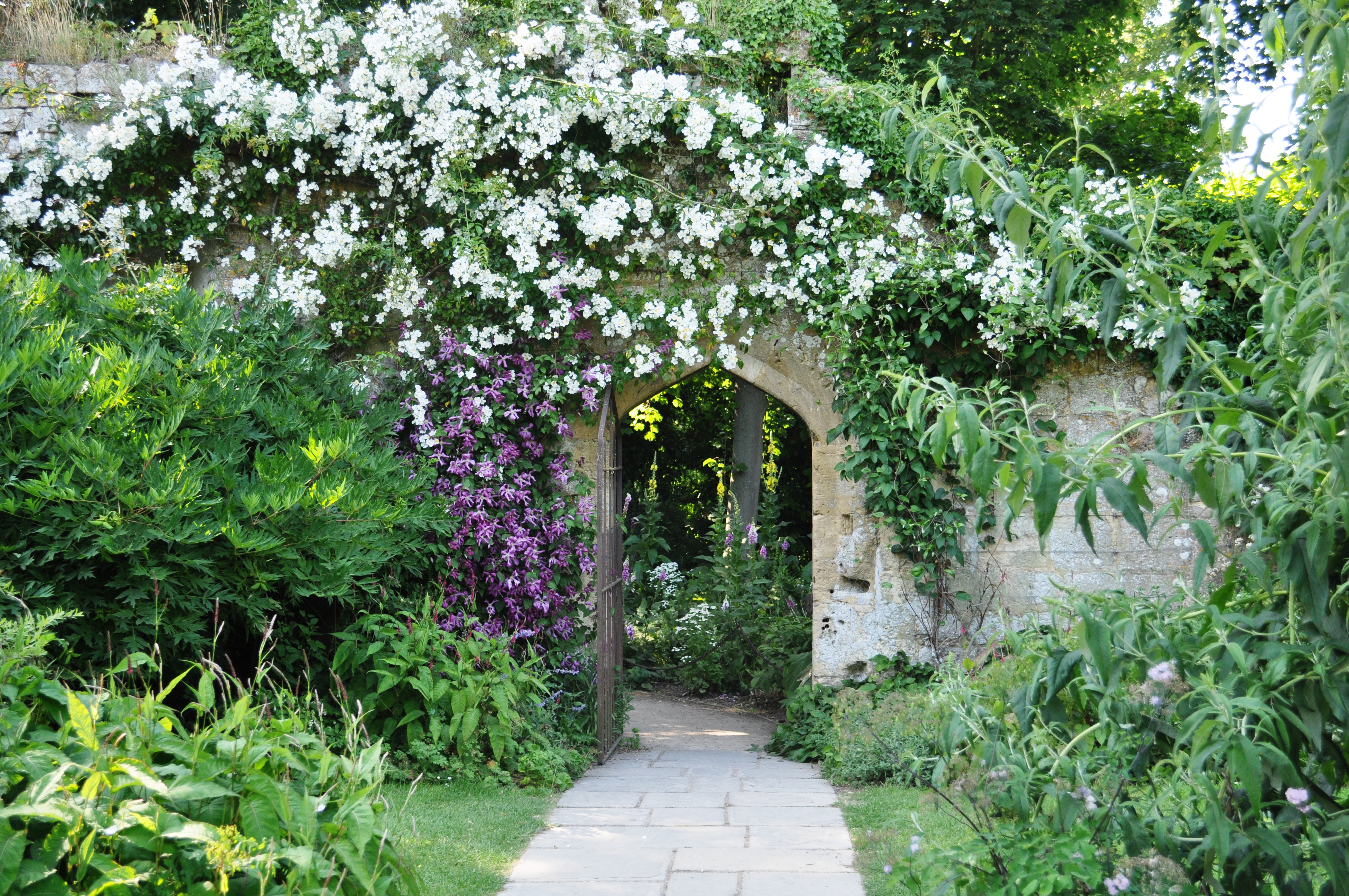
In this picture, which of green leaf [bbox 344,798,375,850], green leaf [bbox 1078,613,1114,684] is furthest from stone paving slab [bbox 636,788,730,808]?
green leaf [bbox 1078,613,1114,684]

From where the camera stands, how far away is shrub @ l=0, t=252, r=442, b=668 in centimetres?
372

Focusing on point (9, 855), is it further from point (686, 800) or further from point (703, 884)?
point (686, 800)

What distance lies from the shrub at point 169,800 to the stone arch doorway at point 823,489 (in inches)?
143

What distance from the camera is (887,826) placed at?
4.17 m

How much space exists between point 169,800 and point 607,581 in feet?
13.4

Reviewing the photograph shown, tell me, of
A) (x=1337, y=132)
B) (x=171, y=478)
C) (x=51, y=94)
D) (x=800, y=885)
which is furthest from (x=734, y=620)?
(x=1337, y=132)

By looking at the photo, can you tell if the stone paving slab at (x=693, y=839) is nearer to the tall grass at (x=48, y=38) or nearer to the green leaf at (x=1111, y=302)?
the green leaf at (x=1111, y=302)

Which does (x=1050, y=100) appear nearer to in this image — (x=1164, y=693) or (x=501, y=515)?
(x=501, y=515)

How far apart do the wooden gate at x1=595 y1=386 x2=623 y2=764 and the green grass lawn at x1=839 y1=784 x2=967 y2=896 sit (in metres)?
1.56

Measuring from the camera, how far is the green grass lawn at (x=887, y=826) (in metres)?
3.45

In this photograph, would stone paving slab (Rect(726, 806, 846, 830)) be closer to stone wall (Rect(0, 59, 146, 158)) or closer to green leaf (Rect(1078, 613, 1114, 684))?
green leaf (Rect(1078, 613, 1114, 684))

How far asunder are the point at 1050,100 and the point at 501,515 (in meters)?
8.23

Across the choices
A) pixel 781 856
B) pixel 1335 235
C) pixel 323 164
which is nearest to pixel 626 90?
pixel 323 164

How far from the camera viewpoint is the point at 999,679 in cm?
449
